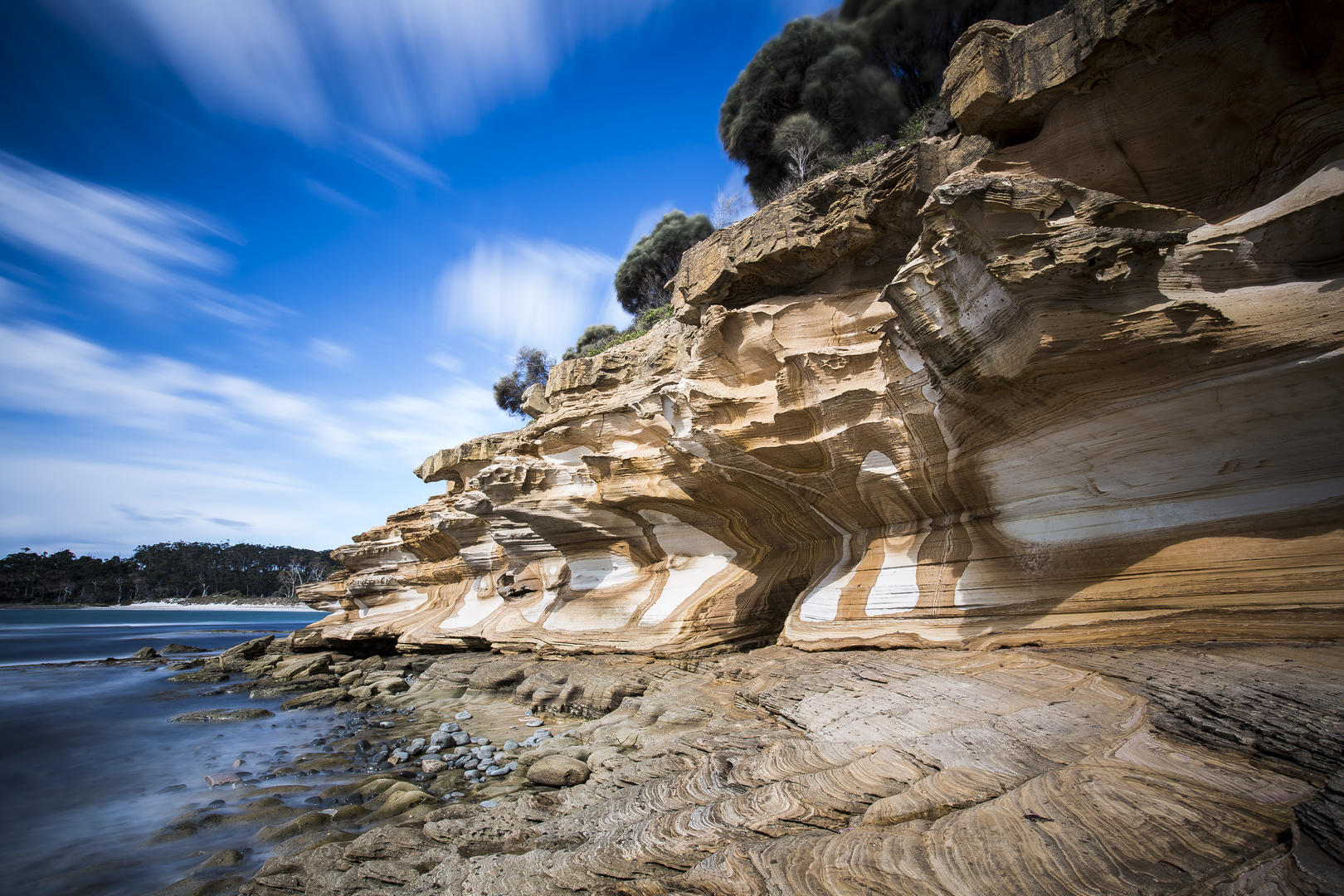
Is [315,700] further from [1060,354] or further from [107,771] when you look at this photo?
[1060,354]

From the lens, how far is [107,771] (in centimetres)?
753

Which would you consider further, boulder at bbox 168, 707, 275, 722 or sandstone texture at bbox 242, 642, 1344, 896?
boulder at bbox 168, 707, 275, 722

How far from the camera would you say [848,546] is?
25.8ft

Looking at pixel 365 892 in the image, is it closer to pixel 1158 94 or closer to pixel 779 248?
pixel 779 248

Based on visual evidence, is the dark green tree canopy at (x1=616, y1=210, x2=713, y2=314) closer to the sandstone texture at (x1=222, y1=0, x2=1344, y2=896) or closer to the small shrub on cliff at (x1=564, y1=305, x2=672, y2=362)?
the small shrub on cliff at (x1=564, y1=305, x2=672, y2=362)

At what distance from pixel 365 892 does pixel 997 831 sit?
3.45 m

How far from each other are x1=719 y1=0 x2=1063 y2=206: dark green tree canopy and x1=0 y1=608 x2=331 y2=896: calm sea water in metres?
16.4

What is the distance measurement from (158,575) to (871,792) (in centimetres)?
10496

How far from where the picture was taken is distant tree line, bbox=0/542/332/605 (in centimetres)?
7262

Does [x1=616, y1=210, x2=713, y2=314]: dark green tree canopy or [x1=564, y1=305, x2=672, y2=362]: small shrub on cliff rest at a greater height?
[x1=616, y1=210, x2=713, y2=314]: dark green tree canopy

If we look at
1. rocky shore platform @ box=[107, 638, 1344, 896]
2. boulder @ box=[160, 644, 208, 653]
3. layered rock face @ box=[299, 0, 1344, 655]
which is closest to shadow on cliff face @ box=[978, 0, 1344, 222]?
layered rock face @ box=[299, 0, 1344, 655]

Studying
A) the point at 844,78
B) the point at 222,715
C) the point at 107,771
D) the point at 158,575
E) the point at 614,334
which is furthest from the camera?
the point at 158,575

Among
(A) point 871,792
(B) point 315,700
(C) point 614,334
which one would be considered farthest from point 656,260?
(A) point 871,792

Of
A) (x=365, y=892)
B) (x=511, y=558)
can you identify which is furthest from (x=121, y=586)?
(x=365, y=892)
